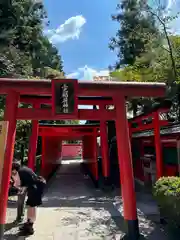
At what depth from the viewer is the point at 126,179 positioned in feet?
16.6

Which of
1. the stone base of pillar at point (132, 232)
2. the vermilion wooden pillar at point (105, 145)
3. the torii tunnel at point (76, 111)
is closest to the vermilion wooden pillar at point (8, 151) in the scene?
the torii tunnel at point (76, 111)

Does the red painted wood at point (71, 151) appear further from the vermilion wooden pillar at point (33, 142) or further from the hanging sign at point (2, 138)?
the hanging sign at point (2, 138)

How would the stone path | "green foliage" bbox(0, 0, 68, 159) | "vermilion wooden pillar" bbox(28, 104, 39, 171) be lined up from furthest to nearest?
"green foliage" bbox(0, 0, 68, 159), "vermilion wooden pillar" bbox(28, 104, 39, 171), the stone path

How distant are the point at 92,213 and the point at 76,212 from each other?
1.45ft

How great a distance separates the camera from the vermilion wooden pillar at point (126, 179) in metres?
4.90

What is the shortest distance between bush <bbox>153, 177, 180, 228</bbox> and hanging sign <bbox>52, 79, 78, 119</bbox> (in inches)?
86.8

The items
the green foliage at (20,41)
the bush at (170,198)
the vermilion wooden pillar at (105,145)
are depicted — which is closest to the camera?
Result: the bush at (170,198)

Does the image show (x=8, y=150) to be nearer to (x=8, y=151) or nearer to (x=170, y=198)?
(x=8, y=151)

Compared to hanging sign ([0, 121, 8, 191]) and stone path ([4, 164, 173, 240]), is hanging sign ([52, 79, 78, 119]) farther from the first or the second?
stone path ([4, 164, 173, 240])

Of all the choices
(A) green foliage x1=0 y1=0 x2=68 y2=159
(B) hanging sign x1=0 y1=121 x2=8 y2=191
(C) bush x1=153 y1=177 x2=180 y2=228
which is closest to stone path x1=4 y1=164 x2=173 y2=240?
(C) bush x1=153 y1=177 x2=180 y2=228

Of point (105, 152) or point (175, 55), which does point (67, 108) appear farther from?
point (105, 152)

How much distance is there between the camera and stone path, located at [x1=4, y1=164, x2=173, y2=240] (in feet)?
16.6

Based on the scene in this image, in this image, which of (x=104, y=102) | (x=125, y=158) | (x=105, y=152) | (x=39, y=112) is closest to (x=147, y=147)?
(x=105, y=152)

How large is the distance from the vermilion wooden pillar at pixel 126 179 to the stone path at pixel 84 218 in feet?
1.19
